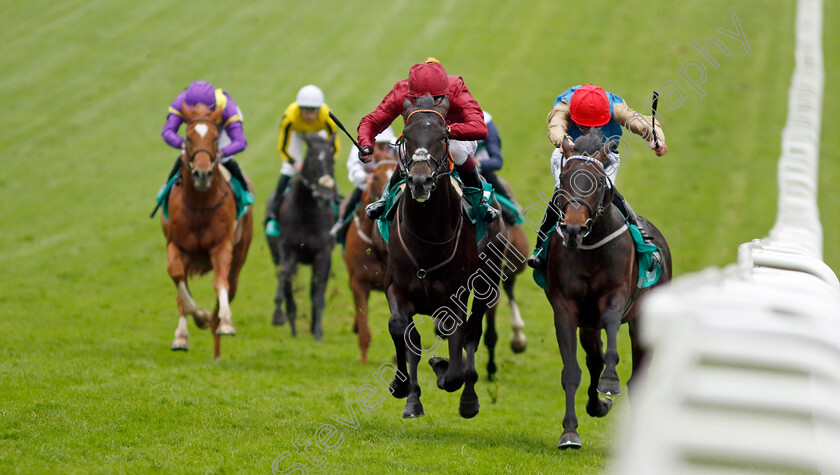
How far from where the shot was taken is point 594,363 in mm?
7441

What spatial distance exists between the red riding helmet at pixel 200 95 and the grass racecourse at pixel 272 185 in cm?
258

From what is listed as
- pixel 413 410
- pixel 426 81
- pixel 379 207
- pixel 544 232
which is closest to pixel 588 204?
pixel 544 232

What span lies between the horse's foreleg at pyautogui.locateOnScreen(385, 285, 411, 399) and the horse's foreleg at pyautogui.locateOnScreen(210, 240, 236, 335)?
258 cm

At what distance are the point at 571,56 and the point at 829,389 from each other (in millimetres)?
25929

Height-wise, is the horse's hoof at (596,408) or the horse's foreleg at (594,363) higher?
the horse's foreleg at (594,363)

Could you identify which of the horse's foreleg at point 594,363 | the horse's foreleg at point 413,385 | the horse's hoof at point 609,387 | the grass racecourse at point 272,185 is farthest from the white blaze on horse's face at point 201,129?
the horse's hoof at point 609,387

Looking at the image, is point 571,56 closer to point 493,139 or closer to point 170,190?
point 493,139

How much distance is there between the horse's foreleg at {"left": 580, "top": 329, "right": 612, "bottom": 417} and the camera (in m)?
7.07

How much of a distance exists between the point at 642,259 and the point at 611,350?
93cm

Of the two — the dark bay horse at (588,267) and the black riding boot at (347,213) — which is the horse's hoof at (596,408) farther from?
the black riding boot at (347,213)

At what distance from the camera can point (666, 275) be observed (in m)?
7.48

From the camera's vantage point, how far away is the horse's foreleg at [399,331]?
674cm

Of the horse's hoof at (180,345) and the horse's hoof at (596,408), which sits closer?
the horse's hoof at (596,408)

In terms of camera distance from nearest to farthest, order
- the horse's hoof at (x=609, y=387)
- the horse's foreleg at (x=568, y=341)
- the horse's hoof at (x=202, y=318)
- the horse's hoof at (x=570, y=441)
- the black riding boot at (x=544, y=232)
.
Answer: the horse's hoof at (x=609, y=387) → the horse's hoof at (x=570, y=441) → the horse's foreleg at (x=568, y=341) → the black riding boot at (x=544, y=232) → the horse's hoof at (x=202, y=318)
